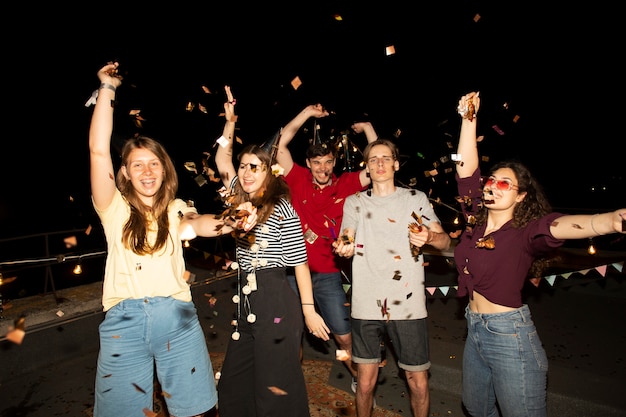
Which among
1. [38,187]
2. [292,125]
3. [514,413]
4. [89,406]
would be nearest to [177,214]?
[292,125]

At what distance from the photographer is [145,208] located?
2316mm

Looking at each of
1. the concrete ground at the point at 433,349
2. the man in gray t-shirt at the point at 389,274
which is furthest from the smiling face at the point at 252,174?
the concrete ground at the point at 433,349

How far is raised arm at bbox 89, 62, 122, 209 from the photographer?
6.81 ft

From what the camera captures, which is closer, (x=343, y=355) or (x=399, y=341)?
(x=399, y=341)

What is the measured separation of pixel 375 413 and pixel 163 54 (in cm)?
949

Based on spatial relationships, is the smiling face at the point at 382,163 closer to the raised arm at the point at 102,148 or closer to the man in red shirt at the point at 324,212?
the man in red shirt at the point at 324,212

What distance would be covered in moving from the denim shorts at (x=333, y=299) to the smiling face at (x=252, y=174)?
4.40 ft

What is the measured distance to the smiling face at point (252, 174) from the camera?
280 cm

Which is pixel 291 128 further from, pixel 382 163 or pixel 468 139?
pixel 468 139

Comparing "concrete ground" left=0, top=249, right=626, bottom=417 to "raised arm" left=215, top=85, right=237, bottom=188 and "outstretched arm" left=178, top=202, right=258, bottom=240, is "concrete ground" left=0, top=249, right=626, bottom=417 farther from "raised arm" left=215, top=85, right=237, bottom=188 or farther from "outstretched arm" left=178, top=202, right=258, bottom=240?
"outstretched arm" left=178, top=202, right=258, bottom=240

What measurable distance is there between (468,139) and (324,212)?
1604 mm

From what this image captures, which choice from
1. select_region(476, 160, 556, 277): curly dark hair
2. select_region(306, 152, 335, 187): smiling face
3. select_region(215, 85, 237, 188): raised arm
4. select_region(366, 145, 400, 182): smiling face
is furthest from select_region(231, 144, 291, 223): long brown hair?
A: select_region(476, 160, 556, 277): curly dark hair

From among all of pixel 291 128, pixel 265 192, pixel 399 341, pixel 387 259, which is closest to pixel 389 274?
pixel 387 259

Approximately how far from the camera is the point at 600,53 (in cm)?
1282
